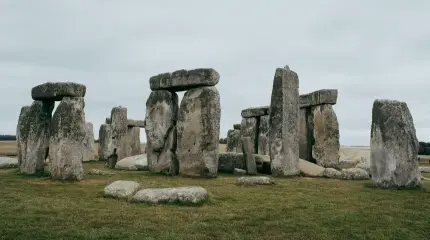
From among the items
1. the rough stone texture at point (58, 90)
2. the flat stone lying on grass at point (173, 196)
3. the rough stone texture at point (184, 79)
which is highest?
the rough stone texture at point (184, 79)

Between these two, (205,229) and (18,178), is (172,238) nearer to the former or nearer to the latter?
(205,229)

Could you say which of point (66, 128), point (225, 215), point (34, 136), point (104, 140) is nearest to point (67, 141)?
point (66, 128)

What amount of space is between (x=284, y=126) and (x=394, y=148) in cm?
385

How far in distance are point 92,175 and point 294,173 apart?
6.50 metres

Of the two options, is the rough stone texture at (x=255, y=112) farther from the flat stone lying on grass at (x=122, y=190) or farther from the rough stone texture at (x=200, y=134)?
the flat stone lying on grass at (x=122, y=190)

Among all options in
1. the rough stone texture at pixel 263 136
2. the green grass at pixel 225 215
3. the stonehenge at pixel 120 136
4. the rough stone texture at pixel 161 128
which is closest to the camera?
the green grass at pixel 225 215

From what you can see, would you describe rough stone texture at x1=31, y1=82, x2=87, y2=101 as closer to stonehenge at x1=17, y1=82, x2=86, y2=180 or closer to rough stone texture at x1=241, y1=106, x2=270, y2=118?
stonehenge at x1=17, y1=82, x2=86, y2=180

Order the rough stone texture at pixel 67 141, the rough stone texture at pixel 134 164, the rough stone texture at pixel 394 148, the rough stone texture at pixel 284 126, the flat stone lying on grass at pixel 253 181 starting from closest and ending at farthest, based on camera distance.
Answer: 1. the rough stone texture at pixel 394 148
2. the flat stone lying on grass at pixel 253 181
3. the rough stone texture at pixel 67 141
4. the rough stone texture at pixel 284 126
5. the rough stone texture at pixel 134 164

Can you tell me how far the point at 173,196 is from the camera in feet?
24.9

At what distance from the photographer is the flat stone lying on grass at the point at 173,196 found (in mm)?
7590

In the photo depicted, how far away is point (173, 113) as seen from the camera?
1490 cm

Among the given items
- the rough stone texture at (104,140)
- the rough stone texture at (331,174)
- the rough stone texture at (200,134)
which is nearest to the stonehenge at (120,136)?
the rough stone texture at (104,140)

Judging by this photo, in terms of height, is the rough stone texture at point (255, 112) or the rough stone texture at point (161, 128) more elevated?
the rough stone texture at point (255, 112)

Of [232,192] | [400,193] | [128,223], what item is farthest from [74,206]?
[400,193]
